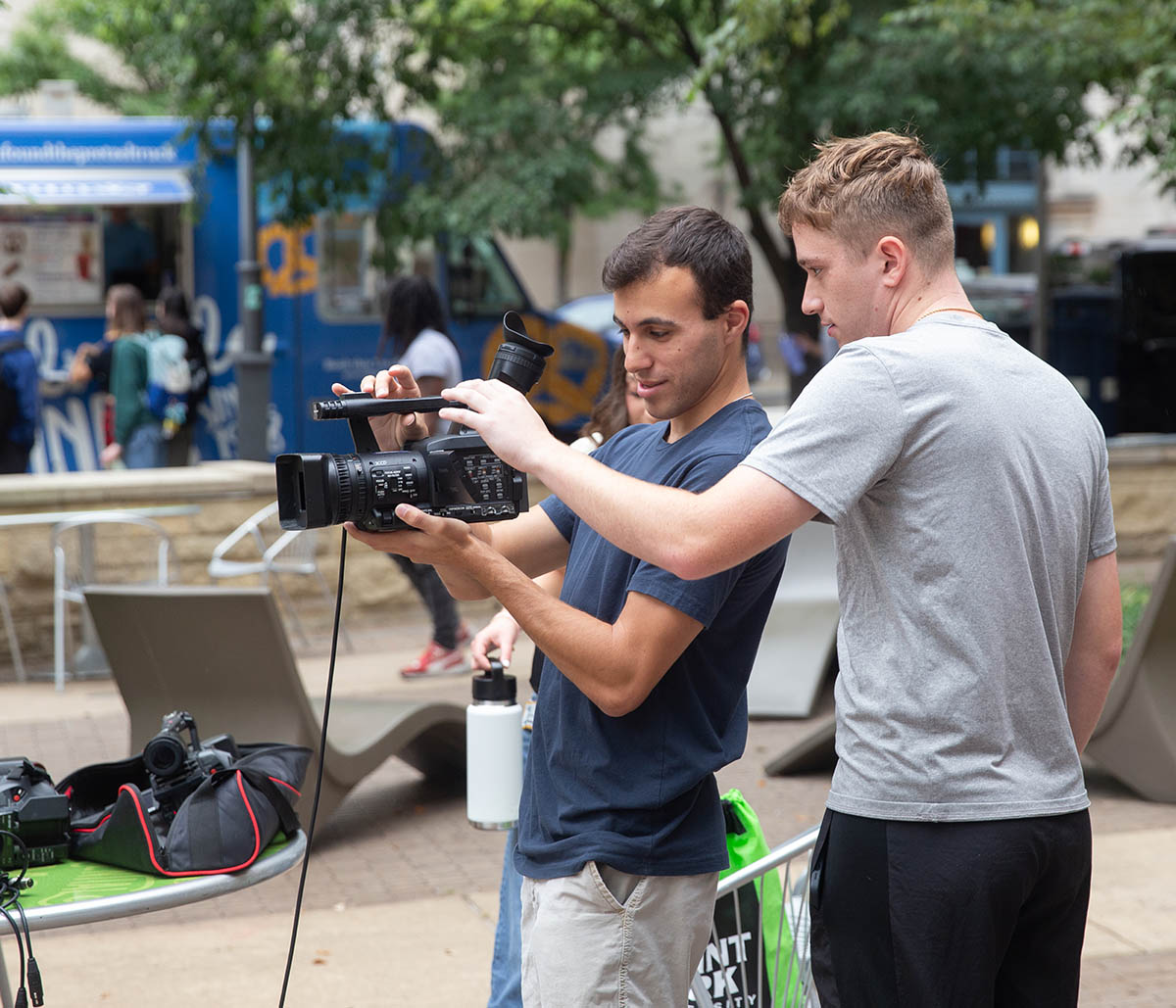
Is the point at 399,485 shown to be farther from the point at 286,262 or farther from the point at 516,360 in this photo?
the point at 286,262

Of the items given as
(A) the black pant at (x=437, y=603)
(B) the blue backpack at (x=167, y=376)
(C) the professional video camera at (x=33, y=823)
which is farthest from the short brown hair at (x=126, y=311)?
(C) the professional video camera at (x=33, y=823)

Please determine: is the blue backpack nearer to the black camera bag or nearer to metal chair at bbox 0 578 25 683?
metal chair at bbox 0 578 25 683

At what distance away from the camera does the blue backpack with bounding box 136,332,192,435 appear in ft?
34.6

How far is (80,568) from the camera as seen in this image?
27.9 feet

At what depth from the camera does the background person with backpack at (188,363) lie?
36.0 feet

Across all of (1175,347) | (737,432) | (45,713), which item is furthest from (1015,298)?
(737,432)

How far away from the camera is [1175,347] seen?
1468 centimetres

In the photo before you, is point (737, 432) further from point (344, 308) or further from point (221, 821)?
point (344, 308)

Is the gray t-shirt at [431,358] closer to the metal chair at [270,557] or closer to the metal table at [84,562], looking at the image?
the metal chair at [270,557]

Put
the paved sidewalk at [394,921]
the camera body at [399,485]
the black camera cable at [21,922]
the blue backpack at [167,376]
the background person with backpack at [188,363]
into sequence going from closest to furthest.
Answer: the camera body at [399,485] → the black camera cable at [21,922] → the paved sidewalk at [394,921] → the blue backpack at [167,376] → the background person with backpack at [188,363]

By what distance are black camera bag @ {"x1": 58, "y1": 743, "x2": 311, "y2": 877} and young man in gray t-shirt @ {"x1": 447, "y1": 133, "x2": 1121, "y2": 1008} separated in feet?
3.41

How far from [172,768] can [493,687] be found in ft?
2.16

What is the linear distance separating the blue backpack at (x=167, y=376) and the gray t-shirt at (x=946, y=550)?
9.13 meters

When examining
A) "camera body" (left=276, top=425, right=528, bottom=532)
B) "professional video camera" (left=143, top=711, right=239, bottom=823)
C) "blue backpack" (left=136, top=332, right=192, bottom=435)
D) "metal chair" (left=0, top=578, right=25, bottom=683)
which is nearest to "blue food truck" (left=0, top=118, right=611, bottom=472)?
"blue backpack" (left=136, top=332, right=192, bottom=435)
